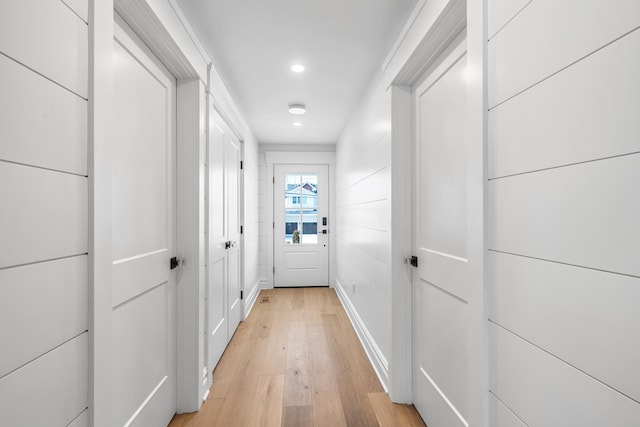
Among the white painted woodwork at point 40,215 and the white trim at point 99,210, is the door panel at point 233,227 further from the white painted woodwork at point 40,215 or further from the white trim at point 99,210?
the white painted woodwork at point 40,215

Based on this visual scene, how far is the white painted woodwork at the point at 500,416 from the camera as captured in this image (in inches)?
36.8

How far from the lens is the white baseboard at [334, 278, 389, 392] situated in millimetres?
2213

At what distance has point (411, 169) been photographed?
6.54 ft

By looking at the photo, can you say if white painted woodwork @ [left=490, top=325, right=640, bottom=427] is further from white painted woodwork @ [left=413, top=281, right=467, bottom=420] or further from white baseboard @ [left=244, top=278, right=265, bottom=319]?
white baseboard @ [left=244, top=278, right=265, bottom=319]

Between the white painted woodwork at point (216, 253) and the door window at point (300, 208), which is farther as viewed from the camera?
the door window at point (300, 208)

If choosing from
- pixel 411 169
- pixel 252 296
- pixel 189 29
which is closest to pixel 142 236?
pixel 189 29

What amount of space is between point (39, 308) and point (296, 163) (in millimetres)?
4395

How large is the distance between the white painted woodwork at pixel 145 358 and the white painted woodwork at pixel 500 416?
1.41 metres

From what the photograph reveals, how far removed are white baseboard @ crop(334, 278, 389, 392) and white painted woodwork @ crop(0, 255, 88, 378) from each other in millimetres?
Answer: 1872

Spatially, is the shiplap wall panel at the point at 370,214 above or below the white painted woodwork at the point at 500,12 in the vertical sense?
below

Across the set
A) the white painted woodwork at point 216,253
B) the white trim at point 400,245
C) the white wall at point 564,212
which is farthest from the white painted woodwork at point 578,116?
the white painted woodwork at point 216,253

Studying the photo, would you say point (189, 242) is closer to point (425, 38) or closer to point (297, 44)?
point (297, 44)

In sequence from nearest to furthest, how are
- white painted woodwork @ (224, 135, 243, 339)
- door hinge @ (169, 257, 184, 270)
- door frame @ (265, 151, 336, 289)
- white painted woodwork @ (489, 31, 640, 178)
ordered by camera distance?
white painted woodwork @ (489, 31, 640, 178) → door hinge @ (169, 257, 184, 270) → white painted woodwork @ (224, 135, 243, 339) → door frame @ (265, 151, 336, 289)

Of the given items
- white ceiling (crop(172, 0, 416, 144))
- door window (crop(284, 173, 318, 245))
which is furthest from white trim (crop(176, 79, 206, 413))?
door window (crop(284, 173, 318, 245))
